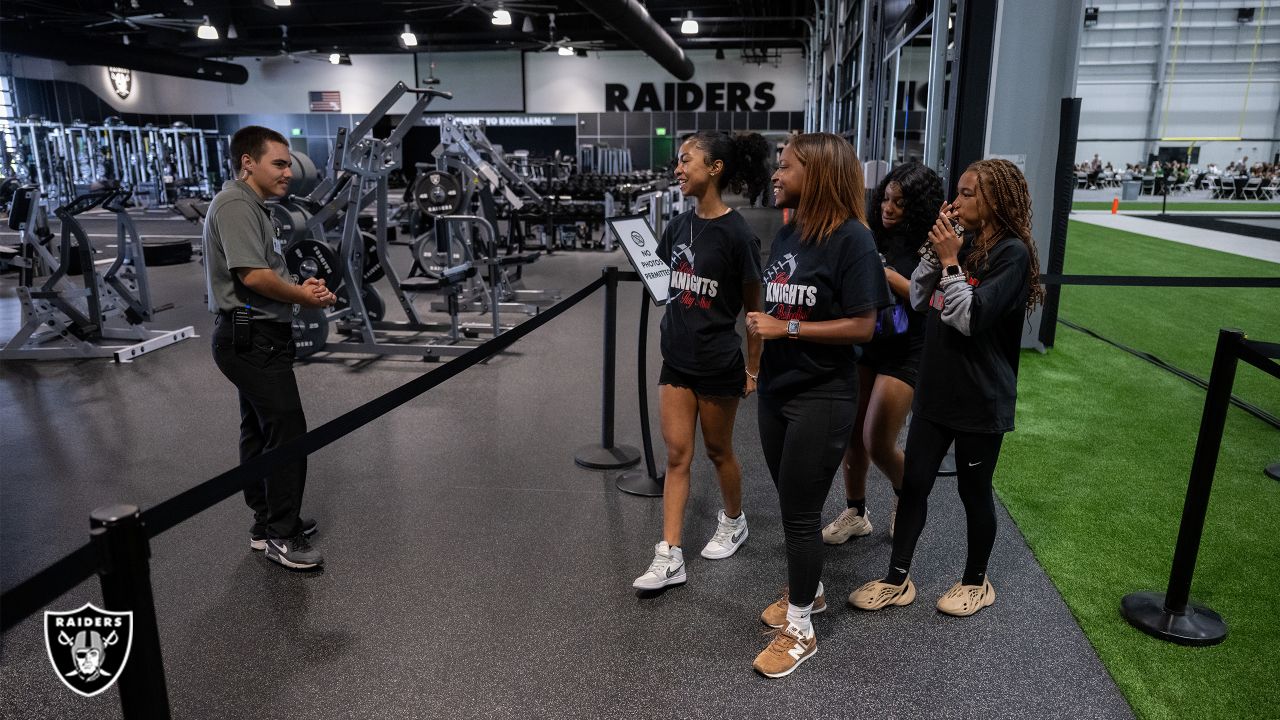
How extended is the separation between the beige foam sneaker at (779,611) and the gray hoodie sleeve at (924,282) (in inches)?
38.2

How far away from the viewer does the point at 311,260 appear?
5.46 metres

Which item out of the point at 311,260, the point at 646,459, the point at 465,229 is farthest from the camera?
the point at 465,229

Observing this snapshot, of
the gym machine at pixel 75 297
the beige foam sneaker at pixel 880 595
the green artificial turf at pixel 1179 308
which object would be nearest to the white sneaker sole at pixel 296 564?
the beige foam sneaker at pixel 880 595

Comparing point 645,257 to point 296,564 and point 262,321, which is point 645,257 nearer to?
point 262,321

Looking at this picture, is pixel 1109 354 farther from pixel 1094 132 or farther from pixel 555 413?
pixel 1094 132

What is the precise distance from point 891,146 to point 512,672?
279 inches

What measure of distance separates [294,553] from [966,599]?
2325 mm

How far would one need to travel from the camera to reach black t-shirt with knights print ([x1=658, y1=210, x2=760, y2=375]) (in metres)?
2.47

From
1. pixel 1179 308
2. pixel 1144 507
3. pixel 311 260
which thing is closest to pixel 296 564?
pixel 311 260

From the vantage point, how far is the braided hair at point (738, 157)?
246cm

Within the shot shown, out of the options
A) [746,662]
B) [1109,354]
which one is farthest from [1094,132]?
[746,662]

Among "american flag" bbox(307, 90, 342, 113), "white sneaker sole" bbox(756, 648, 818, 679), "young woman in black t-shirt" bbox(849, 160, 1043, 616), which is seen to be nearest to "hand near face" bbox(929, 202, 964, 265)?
"young woman in black t-shirt" bbox(849, 160, 1043, 616)

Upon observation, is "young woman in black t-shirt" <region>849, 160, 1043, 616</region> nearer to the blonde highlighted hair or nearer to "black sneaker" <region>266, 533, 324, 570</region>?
the blonde highlighted hair
